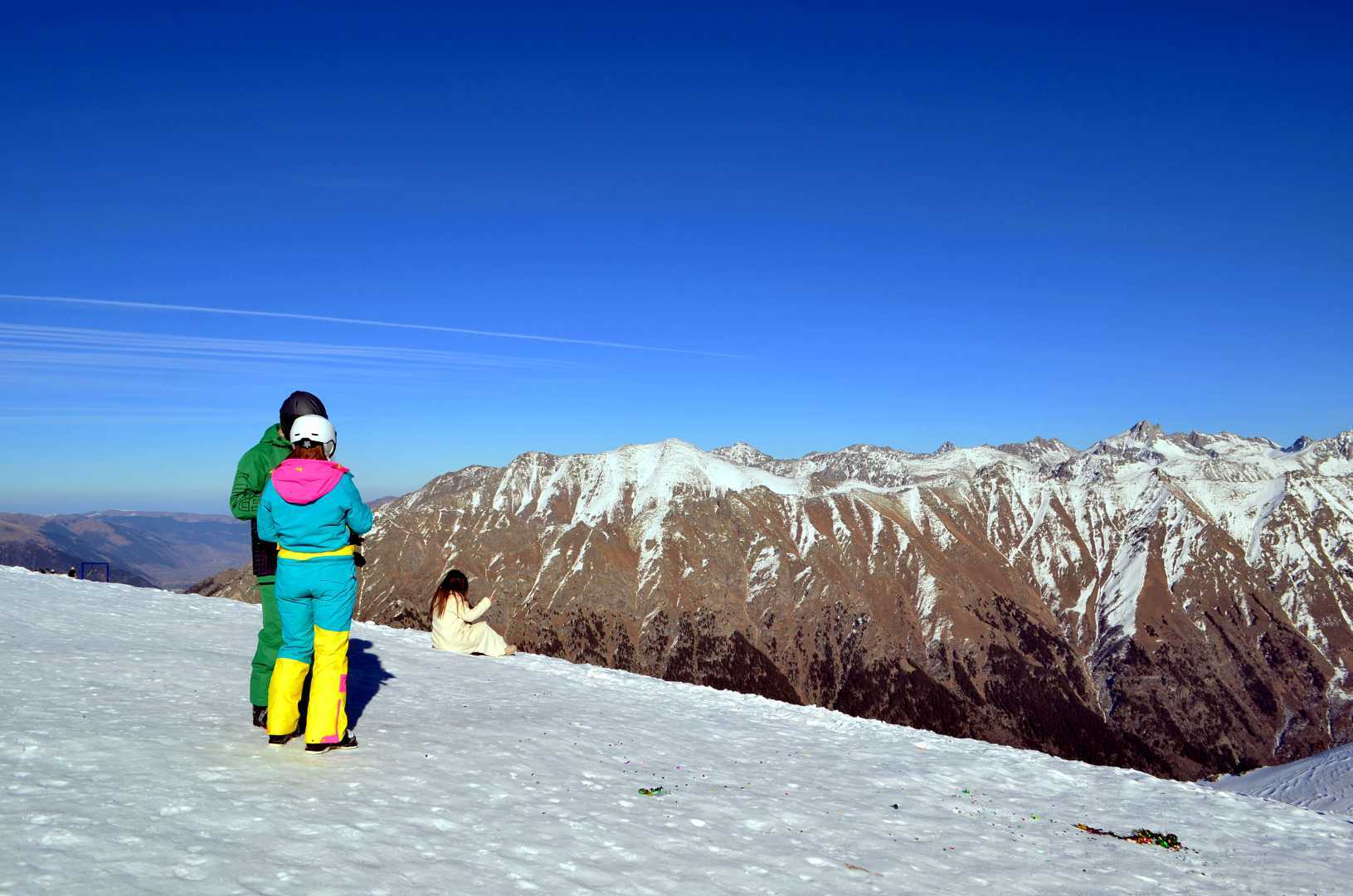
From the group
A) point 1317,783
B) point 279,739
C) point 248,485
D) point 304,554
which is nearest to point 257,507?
point 248,485

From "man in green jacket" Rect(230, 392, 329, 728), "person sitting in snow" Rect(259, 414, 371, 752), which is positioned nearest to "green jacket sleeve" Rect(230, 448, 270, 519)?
"man in green jacket" Rect(230, 392, 329, 728)

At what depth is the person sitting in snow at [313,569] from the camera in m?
11.3

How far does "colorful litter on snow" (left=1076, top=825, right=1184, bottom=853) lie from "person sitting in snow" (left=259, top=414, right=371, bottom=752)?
428 inches

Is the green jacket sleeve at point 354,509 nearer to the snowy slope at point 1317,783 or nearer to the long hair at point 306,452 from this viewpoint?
the long hair at point 306,452

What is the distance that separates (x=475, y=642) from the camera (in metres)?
25.3

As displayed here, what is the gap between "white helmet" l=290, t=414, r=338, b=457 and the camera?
37.3 feet

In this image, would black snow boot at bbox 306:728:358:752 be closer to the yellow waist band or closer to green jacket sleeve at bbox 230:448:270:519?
the yellow waist band

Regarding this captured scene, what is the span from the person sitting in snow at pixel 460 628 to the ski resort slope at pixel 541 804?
562cm

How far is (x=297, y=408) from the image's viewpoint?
11.9 m

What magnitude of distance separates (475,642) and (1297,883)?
65.1 feet

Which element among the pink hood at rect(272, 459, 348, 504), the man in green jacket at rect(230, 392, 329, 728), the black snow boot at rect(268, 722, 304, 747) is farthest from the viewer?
the man in green jacket at rect(230, 392, 329, 728)

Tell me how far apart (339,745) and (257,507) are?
354 cm

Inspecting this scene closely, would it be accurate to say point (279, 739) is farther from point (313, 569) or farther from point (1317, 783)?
point (1317, 783)

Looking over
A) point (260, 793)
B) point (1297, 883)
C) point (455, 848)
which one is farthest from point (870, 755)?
point (260, 793)
